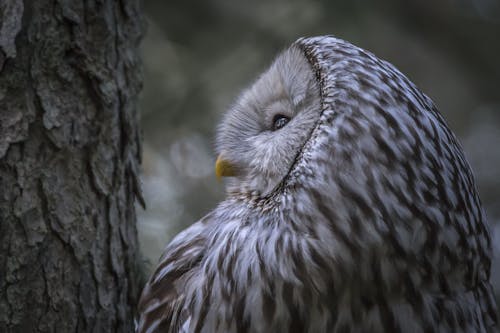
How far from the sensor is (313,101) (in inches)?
73.1

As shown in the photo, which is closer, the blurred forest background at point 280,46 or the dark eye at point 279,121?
the dark eye at point 279,121

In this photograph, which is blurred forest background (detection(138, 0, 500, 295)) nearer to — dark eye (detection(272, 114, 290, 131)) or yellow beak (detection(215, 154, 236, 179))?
yellow beak (detection(215, 154, 236, 179))

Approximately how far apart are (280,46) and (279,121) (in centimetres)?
201

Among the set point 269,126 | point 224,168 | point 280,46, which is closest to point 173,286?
point 224,168

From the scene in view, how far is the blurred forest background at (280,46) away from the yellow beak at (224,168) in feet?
5.19

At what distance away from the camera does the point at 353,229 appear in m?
1.63

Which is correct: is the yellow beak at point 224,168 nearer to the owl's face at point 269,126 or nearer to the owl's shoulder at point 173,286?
the owl's face at point 269,126

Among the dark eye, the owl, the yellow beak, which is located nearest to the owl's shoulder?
the owl

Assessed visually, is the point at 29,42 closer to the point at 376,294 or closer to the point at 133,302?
the point at 133,302

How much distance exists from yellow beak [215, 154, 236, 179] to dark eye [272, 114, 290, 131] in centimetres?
25

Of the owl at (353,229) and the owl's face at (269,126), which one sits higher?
the owl's face at (269,126)

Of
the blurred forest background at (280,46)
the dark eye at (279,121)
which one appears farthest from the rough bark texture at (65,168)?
the blurred forest background at (280,46)

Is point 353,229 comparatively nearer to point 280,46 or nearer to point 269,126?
point 269,126

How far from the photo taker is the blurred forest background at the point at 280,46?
3900mm
